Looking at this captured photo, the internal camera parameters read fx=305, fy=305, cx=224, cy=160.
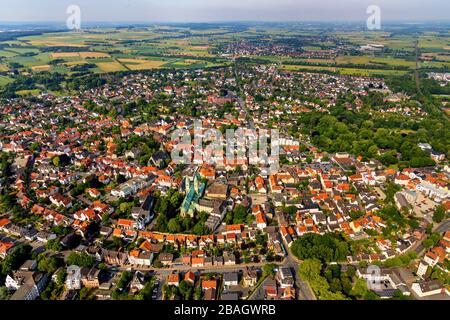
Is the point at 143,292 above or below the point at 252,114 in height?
below

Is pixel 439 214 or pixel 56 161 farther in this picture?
pixel 56 161

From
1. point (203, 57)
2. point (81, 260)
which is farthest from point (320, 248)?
point (203, 57)

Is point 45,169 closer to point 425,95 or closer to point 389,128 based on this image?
point 389,128

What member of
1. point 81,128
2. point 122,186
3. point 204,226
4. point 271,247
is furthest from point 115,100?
point 271,247

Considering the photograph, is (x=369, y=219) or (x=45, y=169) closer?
(x=369, y=219)

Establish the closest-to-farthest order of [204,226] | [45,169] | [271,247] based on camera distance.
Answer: [271,247]
[204,226]
[45,169]
